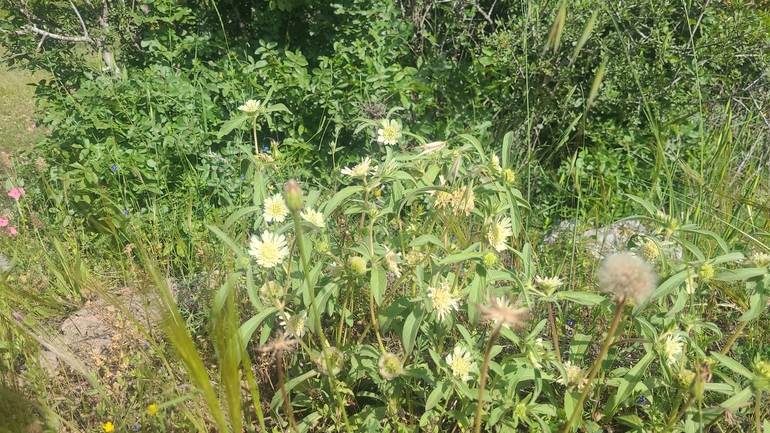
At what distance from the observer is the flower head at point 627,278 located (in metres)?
0.78

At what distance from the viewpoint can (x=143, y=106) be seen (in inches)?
105

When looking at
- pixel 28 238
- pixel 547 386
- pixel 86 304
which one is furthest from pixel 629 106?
pixel 28 238

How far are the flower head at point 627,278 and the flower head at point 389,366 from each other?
0.60m

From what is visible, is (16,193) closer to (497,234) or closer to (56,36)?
(56,36)

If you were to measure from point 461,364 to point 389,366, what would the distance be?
18 centimetres

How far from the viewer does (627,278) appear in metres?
0.79

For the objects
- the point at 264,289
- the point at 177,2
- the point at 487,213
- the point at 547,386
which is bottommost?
the point at 547,386

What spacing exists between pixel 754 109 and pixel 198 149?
2.94 meters

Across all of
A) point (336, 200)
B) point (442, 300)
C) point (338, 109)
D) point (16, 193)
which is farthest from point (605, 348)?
point (16, 193)

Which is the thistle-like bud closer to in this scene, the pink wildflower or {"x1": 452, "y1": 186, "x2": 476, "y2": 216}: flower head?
{"x1": 452, "y1": 186, "x2": 476, "y2": 216}: flower head

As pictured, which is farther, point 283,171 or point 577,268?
point 283,171

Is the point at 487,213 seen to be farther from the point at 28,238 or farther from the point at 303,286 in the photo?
the point at 28,238

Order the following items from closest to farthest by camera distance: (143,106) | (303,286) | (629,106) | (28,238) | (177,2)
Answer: (303,286), (28,238), (143,106), (629,106), (177,2)

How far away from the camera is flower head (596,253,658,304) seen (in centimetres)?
78
